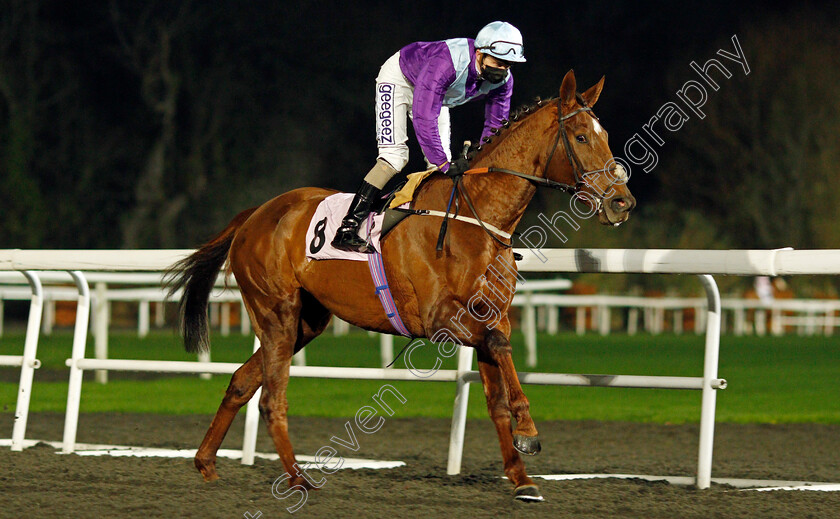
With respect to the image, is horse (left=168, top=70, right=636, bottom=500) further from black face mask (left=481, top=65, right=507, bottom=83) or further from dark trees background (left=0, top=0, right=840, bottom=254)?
dark trees background (left=0, top=0, right=840, bottom=254)

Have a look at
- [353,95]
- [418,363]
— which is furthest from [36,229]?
[418,363]

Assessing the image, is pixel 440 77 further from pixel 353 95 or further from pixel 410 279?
pixel 353 95

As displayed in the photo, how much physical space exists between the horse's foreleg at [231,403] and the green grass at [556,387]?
2.97 m

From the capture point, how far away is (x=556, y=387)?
440 inches

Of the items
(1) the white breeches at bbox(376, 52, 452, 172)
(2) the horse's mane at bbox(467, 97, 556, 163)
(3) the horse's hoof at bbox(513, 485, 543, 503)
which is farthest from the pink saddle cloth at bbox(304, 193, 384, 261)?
(3) the horse's hoof at bbox(513, 485, 543, 503)

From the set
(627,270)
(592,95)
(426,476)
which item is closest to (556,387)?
(426,476)

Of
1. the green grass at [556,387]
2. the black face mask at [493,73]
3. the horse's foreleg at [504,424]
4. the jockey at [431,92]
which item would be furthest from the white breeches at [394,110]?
the green grass at [556,387]

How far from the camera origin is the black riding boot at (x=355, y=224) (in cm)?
481

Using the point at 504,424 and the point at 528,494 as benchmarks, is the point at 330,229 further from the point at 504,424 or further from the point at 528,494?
the point at 528,494

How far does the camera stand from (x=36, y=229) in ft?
81.3

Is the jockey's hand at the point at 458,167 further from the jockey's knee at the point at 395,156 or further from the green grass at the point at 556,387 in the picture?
the green grass at the point at 556,387

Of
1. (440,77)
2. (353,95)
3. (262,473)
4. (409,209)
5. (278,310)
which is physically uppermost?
(353,95)

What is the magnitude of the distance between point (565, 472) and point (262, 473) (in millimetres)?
1414

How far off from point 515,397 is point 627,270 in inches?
30.4
